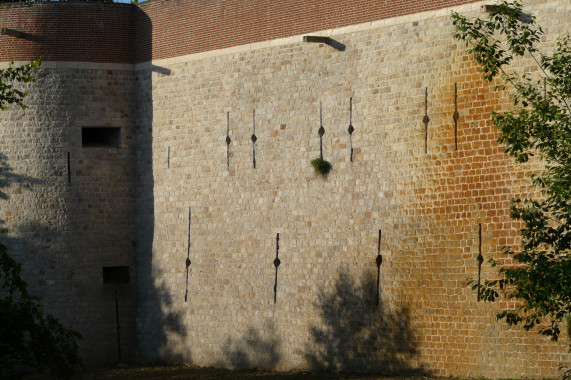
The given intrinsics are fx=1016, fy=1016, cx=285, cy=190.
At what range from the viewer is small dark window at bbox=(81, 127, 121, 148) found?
Answer: 59.2 ft

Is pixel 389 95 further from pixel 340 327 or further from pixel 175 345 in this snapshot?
pixel 175 345

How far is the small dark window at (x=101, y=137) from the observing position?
18047mm

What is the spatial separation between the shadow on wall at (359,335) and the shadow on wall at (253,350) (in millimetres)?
677

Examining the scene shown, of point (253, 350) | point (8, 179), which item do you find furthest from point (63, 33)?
point (253, 350)

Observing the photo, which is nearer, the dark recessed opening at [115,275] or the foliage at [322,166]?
the foliage at [322,166]

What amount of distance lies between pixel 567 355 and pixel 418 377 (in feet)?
7.34

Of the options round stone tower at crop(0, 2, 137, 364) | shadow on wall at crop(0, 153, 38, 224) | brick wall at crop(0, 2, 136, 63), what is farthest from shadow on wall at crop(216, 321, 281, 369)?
brick wall at crop(0, 2, 136, 63)

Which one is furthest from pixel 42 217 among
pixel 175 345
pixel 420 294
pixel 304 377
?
pixel 420 294

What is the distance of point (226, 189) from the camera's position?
54.4 feet

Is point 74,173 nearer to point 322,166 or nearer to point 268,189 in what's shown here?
point 268,189

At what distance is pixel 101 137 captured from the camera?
60.1ft

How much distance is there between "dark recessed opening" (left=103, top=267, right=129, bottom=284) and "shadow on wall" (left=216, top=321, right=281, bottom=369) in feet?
8.53

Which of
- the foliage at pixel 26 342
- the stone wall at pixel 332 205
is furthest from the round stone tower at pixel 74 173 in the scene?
the foliage at pixel 26 342

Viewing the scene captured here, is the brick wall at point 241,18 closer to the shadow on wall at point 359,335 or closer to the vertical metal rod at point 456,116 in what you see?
the vertical metal rod at point 456,116
